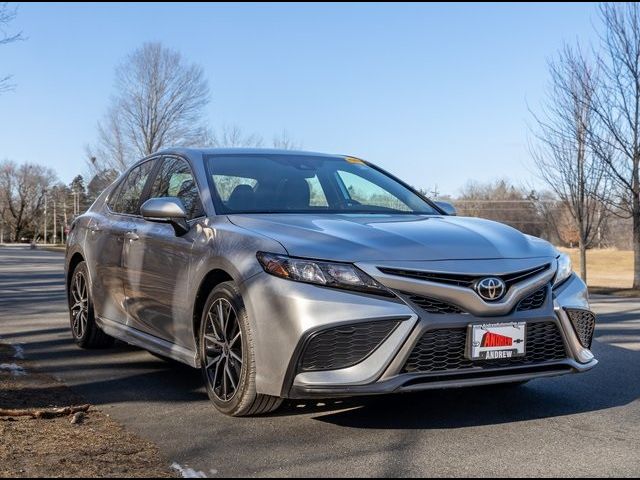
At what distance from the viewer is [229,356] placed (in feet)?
13.3

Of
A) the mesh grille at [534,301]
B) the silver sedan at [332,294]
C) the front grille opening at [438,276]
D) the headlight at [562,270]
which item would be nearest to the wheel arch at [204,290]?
the silver sedan at [332,294]

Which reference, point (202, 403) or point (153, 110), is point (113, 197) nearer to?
point (202, 403)

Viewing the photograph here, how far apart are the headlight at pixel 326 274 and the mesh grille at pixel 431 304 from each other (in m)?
0.13

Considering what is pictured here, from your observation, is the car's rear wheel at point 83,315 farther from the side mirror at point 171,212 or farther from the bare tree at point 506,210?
the bare tree at point 506,210

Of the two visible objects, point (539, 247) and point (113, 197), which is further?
point (113, 197)

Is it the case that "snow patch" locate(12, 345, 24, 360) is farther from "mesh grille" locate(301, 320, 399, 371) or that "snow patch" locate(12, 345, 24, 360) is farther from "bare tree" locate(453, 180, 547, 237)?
"bare tree" locate(453, 180, 547, 237)

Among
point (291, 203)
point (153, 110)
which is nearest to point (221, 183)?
point (291, 203)

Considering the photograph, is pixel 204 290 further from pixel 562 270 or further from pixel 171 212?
pixel 562 270

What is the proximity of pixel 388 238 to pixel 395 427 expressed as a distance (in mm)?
990

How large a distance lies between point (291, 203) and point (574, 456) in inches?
89.9

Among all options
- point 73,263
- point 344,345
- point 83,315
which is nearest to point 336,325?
point 344,345

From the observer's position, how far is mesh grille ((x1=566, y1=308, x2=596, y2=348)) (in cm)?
398

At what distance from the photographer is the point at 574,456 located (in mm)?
3404

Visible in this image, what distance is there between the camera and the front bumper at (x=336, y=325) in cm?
349
